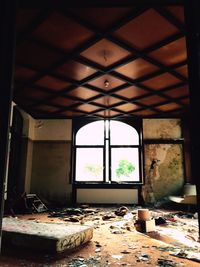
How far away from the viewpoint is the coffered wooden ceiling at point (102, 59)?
10.8 ft

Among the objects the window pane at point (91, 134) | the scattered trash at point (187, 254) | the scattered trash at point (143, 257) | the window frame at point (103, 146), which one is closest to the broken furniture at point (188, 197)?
the window frame at point (103, 146)

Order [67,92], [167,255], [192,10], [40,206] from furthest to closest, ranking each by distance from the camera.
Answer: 1. [40,206]
2. [67,92]
3. [167,255]
4. [192,10]

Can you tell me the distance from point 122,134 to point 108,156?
1.01 m

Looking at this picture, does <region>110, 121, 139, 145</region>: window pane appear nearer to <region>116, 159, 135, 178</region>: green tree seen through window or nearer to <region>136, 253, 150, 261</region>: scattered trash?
<region>116, 159, 135, 178</region>: green tree seen through window

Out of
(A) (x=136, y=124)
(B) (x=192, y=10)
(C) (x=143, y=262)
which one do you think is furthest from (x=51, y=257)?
(A) (x=136, y=124)

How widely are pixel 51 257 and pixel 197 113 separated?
7.89 feet

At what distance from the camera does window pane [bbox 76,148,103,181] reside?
26.4 feet

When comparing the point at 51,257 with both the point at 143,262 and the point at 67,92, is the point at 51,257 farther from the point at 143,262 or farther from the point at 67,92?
the point at 67,92

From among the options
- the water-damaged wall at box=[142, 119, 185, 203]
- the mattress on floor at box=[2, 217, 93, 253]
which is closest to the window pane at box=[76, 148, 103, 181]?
the water-damaged wall at box=[142, 119, 185, 203]

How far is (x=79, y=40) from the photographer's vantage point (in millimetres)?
3826

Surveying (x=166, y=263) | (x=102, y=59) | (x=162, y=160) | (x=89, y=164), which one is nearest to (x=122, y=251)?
(x=166, y=263)

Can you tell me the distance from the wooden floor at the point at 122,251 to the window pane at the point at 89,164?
384cm

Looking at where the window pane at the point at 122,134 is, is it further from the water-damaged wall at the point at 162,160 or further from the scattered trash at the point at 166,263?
the scattered trash at the point at 166,263

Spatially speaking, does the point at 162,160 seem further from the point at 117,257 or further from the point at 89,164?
the point at 117,257
